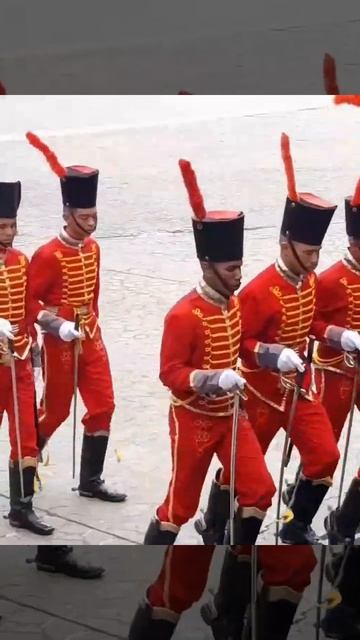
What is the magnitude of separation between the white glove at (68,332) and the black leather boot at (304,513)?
2.90 ft

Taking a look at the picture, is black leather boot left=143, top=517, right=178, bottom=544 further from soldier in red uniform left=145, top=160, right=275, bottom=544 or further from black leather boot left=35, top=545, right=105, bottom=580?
black leather boot left=35, top=545, right=105, bottom=580

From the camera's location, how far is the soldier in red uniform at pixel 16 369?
3.61 metres

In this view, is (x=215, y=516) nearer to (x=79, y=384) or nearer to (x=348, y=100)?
(x=79, y=384)

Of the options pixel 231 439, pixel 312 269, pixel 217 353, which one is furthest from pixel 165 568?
pixel 312 269

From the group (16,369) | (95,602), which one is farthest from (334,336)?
(95,602)

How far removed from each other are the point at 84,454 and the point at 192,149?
1076 mm

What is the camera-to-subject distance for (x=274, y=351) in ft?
11.7

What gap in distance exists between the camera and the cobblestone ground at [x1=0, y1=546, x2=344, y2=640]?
368 centimetres

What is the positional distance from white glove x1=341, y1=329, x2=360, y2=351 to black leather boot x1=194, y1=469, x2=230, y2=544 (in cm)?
57

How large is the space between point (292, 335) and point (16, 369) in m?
0.90
